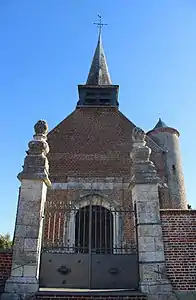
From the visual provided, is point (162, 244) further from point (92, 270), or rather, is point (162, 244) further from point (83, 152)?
point (83, 152)

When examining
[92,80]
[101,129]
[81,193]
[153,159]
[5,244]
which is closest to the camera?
[81,193]

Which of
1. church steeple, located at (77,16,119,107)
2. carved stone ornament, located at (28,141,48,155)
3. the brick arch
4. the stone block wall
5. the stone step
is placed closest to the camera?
the stone step

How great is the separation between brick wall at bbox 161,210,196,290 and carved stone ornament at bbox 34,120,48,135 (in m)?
3.02

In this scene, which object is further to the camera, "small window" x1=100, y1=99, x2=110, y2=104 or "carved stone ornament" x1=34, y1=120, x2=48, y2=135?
"small window" x1=100, y1=99, x2=110, y2=104

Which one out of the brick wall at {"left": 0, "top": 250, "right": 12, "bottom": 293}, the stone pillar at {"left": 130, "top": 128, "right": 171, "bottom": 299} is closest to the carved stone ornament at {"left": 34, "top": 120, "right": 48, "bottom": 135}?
the stone pillar at {"left": 130, "top": 128, "right": 171, "bottom": 299}

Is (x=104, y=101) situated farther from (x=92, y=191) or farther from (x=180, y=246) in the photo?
(x=180, y=246)

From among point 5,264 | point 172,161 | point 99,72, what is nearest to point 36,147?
point 5,264

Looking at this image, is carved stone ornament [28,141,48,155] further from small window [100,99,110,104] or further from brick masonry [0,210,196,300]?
small window [100,99,110,104]

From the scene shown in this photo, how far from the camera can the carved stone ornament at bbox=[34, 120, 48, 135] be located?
6.66 meters

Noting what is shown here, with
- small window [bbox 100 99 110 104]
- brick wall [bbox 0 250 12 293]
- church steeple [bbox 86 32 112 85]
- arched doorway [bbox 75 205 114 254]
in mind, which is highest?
church steeple [bbox 86 32 112 85]

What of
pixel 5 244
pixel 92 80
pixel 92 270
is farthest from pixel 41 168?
pixel 5 244

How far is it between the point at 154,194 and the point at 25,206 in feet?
8.23

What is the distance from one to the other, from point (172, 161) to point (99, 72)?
307 inches

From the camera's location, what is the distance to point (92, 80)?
17609 mm
